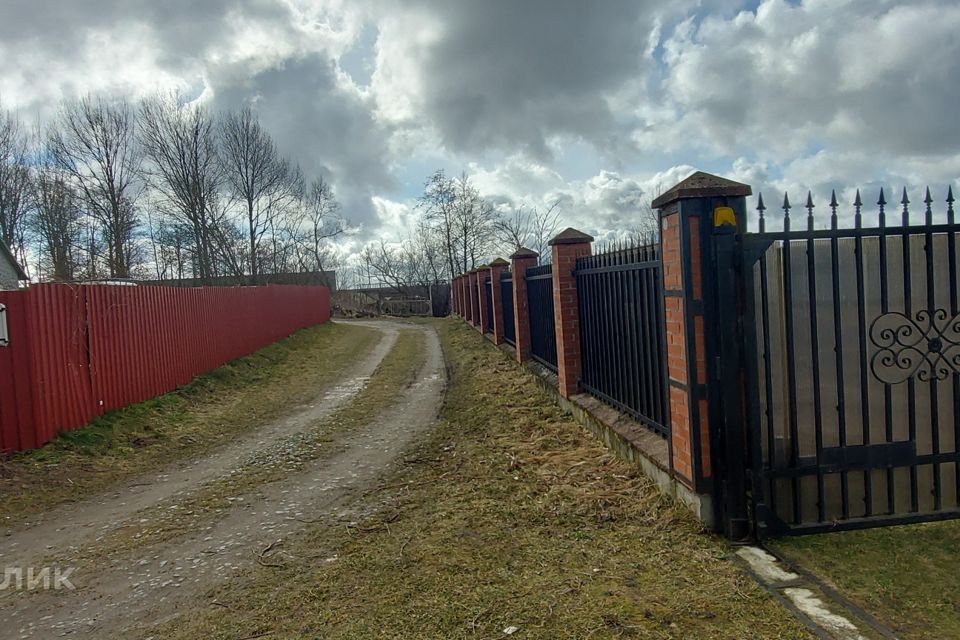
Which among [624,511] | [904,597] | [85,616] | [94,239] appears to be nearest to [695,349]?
[624,511]

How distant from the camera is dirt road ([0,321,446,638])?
3.11 meters

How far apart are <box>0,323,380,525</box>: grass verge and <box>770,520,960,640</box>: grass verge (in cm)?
562

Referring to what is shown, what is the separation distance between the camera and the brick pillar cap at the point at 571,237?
6352 millimetres

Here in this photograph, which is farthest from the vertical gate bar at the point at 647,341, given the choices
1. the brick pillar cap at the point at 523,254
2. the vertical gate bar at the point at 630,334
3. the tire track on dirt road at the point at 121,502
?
the brick pillar cap at the point at 523,254

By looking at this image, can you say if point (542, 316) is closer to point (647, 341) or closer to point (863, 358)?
point (647, 341)

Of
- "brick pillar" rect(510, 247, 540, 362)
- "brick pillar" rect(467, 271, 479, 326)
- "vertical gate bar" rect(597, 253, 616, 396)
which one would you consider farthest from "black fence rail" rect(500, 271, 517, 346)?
"brick pillar" rect(467, 271, 479, 326)

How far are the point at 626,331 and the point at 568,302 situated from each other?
1.66 meters

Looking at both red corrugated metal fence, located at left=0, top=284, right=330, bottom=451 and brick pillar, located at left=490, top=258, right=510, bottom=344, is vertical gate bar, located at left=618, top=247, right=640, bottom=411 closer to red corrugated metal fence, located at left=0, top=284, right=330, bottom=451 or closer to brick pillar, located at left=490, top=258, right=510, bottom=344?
red corrugated metal fence, located at left=0, top=284, right=330, bottom=451

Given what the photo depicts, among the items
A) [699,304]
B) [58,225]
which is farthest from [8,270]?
[699,304]

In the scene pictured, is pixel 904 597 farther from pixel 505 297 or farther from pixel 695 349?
pixel 505 297

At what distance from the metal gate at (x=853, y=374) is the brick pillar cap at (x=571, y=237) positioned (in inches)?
123

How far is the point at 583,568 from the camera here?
10.1 ft

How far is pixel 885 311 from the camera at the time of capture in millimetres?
3311

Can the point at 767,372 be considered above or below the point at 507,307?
below
